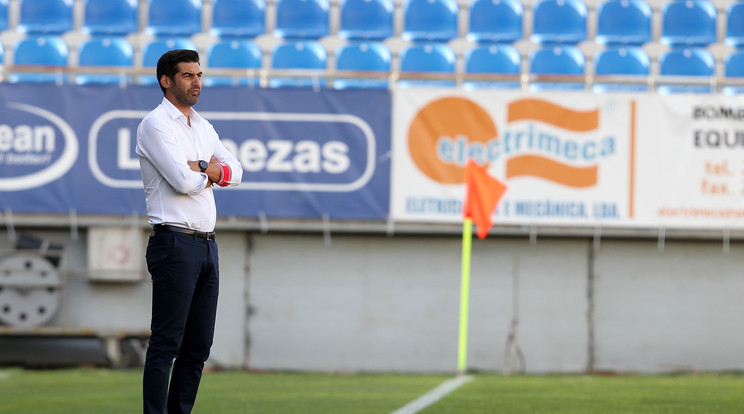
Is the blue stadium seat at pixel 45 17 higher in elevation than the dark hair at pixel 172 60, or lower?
higher

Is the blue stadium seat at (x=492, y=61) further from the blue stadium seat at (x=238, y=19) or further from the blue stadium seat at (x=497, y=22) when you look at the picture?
the blue stadium seat at (x=238, y=19)

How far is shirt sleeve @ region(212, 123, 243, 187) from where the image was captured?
15.6 ft

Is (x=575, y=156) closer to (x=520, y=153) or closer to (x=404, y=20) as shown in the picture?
(x=520, y=153)

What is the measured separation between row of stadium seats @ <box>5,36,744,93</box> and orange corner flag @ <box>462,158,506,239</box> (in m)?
3.25

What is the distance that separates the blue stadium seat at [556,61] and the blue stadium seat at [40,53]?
18.9 ft

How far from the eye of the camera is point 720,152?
1176 centimetres

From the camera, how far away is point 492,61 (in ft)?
46.5

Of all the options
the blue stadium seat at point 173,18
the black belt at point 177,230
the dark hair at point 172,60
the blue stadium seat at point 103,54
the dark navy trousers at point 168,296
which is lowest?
the dark navy trousers at point 168,296

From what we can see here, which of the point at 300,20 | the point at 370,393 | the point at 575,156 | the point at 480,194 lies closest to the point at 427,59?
the point at 300,20

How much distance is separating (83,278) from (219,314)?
1485 mm

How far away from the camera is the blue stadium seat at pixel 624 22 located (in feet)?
48.4

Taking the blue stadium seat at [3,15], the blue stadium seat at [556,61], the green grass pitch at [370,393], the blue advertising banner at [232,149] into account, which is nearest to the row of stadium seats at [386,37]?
the blue stadium seat at [556,61]

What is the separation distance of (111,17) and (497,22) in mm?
5008

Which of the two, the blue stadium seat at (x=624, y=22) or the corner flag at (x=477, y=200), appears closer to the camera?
the corner flag at (x=477, y=200)
